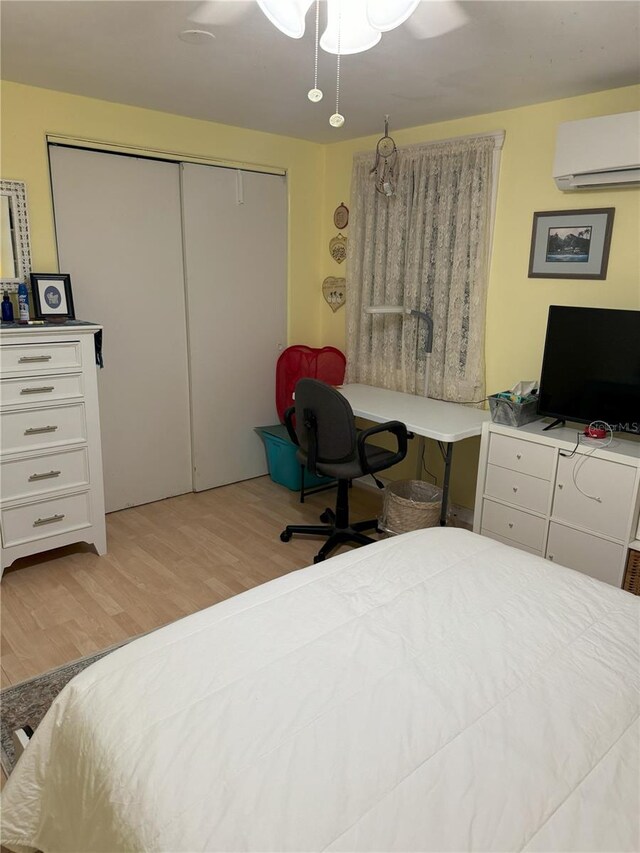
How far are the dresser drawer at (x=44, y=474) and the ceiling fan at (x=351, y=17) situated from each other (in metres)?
2.03

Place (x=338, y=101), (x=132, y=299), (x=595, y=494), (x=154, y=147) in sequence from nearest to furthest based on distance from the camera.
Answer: (x=595, y=494)
(x=338, y=101)
(x=154, y=147)
(x=132, y=299)

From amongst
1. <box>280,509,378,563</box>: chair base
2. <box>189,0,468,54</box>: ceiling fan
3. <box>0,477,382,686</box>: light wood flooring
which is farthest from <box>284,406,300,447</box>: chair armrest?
<box>189,0,468,54</box>: ceiling fan

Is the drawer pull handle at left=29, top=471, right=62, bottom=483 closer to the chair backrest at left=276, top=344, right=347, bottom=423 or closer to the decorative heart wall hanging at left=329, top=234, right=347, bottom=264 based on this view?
the chair backrest at left=276, top=344, right=347, bottom=423

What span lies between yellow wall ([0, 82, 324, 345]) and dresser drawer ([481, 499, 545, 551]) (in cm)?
211

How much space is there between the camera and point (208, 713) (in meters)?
1.19

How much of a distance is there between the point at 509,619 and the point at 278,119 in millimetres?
3212

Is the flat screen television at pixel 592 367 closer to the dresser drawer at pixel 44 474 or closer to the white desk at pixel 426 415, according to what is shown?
the white desk at pixel 426 415

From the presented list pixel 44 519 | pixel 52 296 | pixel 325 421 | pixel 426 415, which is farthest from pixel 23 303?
pixel 426 415

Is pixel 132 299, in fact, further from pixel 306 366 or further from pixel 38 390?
pixel 306 366

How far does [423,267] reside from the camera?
146 inches

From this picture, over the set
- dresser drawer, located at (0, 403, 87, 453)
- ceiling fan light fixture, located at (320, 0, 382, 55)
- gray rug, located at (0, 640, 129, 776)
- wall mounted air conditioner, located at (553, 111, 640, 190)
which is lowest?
gray rug, located at (0, 640, 129, 776)

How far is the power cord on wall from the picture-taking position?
2.65m

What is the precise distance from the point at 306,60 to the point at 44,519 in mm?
2474

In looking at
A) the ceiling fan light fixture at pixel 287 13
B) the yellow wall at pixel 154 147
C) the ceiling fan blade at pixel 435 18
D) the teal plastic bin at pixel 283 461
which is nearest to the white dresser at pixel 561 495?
the teal plastic bin at pixel 283 461
